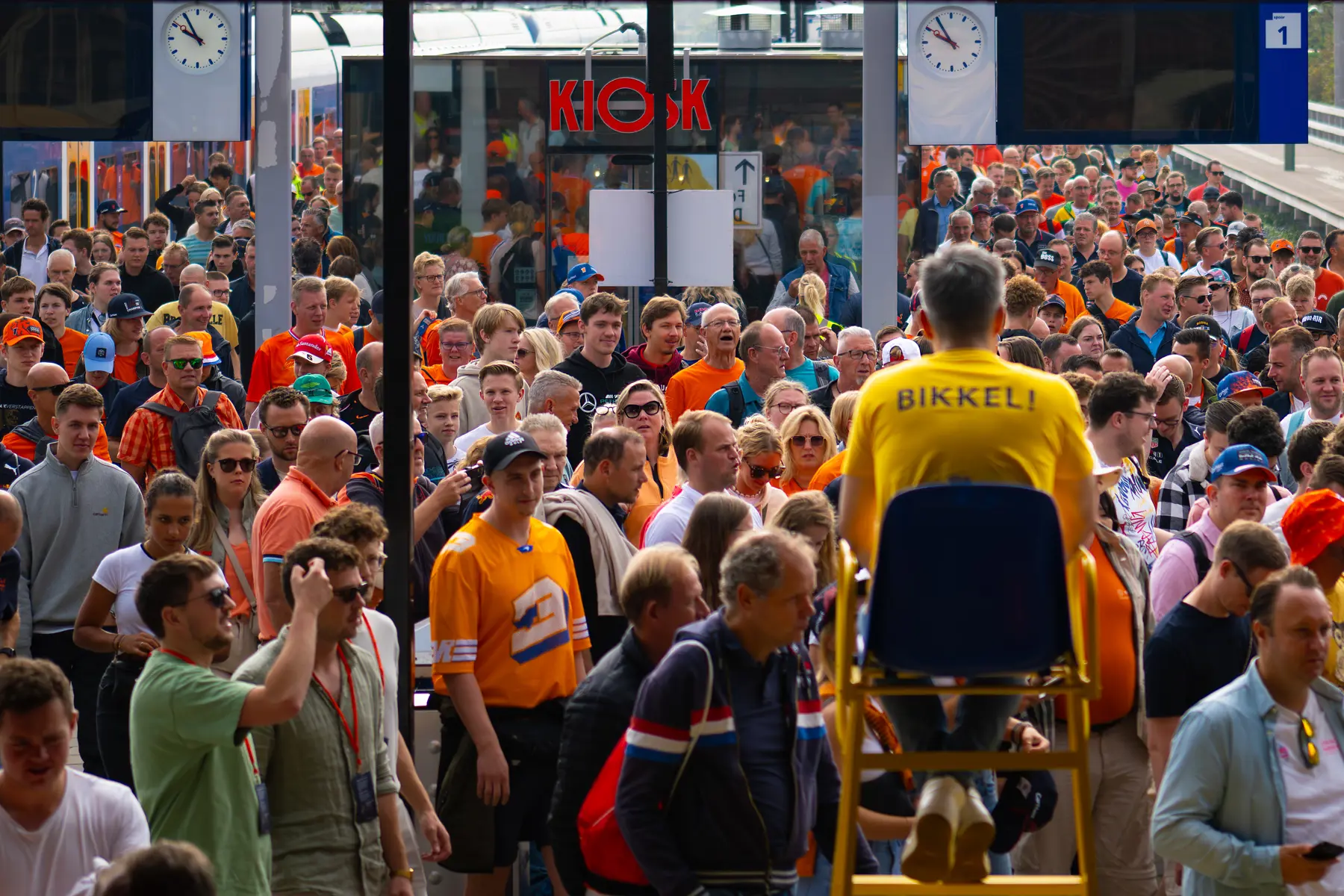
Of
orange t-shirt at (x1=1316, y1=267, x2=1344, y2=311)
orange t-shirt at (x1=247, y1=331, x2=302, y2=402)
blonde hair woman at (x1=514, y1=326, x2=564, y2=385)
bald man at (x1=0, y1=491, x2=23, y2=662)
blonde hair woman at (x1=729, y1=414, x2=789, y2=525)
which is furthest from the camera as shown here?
orange t-shirt at (x1=1316, y1=267, x2=1344, y2=311)

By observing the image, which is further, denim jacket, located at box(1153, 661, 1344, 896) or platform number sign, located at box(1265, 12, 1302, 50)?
platform number sign, located at box(1265, 12, 1302, 50)

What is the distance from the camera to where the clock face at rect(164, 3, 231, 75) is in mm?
13688

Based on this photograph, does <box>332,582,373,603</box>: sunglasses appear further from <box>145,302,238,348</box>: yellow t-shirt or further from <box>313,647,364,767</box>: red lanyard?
<box>145,302,238,348</box>: yellow t-shirt

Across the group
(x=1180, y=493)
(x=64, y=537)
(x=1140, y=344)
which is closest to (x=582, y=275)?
(x=1140, y=344)

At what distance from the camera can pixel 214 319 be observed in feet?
44.1

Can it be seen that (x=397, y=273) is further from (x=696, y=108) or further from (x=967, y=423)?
(x=696, y=108)

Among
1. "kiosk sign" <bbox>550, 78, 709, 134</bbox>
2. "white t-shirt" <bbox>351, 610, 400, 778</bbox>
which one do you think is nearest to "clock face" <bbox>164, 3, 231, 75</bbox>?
"kiosk sign" <bbox>550, 78, 709, 134</bbox>

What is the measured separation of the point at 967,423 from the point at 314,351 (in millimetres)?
6618

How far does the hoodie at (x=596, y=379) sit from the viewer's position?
1000 centimetres

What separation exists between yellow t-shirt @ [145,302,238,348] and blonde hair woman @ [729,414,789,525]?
5.92m

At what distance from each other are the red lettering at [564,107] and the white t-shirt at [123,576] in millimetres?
11653

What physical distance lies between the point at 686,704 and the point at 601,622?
2468 millimetres

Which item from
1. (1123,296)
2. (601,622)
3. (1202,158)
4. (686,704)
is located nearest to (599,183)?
(1123,296)

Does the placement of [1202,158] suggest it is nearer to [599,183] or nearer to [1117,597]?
[599,183]
